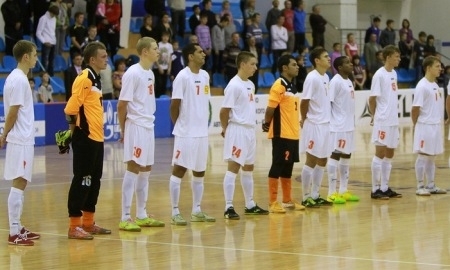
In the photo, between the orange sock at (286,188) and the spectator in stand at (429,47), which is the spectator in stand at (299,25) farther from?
the orange sock at (286,188)

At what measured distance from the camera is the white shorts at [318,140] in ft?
44.5

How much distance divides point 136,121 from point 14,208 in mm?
1814

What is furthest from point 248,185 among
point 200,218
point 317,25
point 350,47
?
point 317,25

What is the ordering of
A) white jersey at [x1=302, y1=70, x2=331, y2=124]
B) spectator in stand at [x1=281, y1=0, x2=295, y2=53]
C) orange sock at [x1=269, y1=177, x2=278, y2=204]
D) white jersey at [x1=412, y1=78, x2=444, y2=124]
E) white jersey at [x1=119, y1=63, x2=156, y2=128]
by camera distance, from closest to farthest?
white jersey at [x1=119, y1=63, x2=156, y2=128] → orange sock at [x1=269, y1=177, x2=278, y2=204] → white jersey at [x1=302, y1=70, x2=331, y2=124] → white jersey at [x1=412, y1=78, x2=444, y2=124] → spectator in stand at [x1=281, y1=0, x2=295, y2=53]

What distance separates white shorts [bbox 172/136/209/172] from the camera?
475 inches

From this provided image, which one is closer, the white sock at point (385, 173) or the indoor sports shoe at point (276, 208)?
the indoor sports shoe at point (276, 208)

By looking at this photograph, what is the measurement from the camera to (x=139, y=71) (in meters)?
11.7

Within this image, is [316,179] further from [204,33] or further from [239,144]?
[204,33]

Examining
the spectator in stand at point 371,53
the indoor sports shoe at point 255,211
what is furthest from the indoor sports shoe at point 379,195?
the spectator in stand at point 371,53

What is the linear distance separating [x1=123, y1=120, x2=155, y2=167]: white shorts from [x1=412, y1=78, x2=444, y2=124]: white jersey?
197 inches

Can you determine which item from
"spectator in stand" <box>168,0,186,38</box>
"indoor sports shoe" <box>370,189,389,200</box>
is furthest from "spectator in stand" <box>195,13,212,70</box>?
"indoor sports shoe" <box>370,189,389,200</box>

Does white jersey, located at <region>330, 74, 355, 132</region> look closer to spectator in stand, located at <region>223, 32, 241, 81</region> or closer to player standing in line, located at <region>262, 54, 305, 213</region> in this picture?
player standing in line, located at <region>262, 54, 305, 213</region>

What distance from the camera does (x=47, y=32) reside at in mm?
26250

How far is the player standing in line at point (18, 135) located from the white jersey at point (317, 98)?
4.27 m
